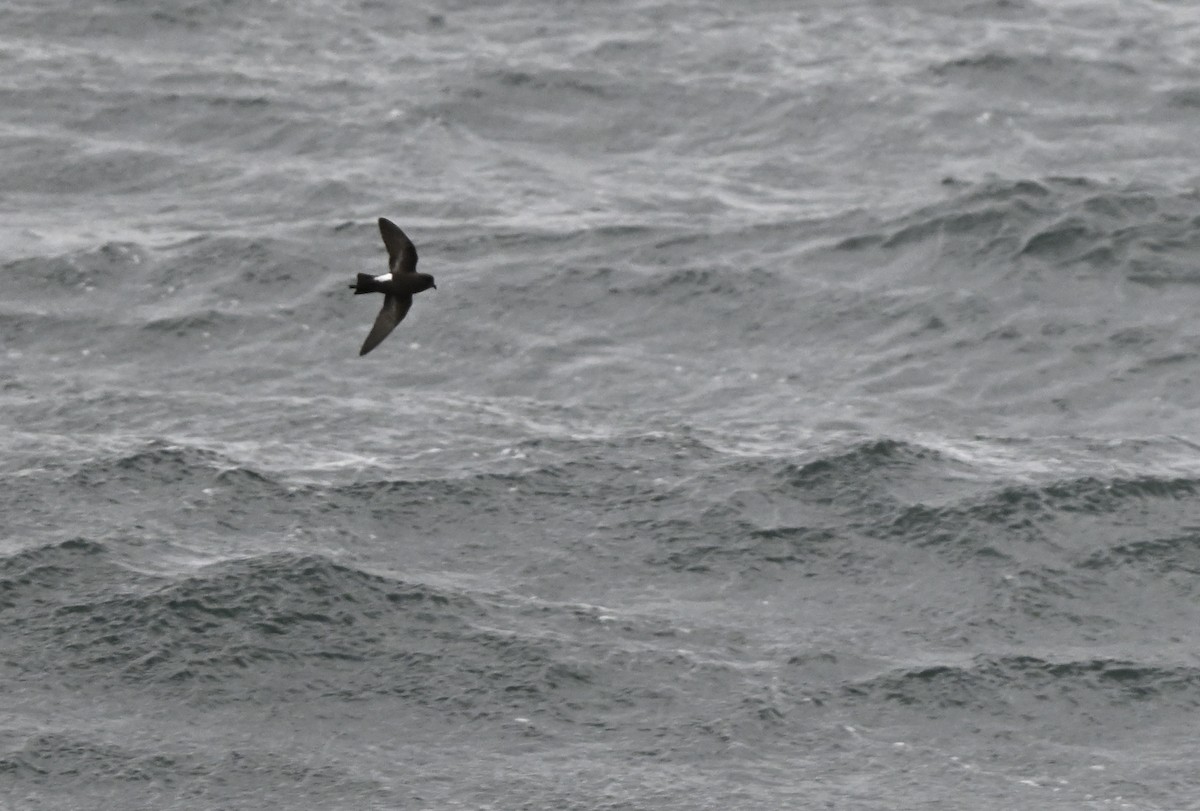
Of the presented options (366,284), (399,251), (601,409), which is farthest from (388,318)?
(601,409)

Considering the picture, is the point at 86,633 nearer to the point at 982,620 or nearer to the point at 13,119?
the point at 982,620

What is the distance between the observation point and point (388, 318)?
33.2m

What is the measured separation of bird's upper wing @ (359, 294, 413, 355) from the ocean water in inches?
325

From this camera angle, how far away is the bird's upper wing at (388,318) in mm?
32562

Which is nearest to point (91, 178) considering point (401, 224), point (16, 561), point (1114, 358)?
point (401, 224)

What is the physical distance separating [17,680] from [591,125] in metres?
24.4

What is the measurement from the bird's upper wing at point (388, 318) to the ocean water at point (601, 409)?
27.1 feet

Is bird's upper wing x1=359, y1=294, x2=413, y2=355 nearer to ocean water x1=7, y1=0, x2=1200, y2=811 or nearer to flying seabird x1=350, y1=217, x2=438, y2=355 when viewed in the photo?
flying seabird x1=350, y1=217, x2=438, y2=355

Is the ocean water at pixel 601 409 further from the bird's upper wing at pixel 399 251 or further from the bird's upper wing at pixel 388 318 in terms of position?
the bird's upper wing at pixel 399 251

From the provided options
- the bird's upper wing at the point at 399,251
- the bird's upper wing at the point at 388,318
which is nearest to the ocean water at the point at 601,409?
the bird's upper wing at the point at 388,318

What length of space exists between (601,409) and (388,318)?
1425 cm

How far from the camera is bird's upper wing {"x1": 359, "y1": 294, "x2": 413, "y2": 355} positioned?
107ft

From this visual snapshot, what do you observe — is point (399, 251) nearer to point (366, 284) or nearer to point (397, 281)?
point (397, 281)

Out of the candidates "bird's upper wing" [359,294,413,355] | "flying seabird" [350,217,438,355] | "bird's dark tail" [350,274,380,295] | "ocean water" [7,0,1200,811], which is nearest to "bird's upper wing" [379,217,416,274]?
"flying seabird" [350,217,438,355]
